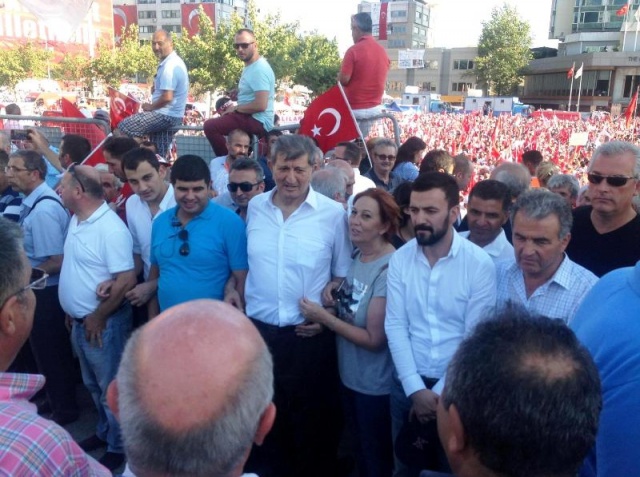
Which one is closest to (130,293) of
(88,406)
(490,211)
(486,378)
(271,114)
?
(88,406)

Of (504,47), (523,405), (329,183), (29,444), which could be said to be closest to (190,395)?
(29,444)

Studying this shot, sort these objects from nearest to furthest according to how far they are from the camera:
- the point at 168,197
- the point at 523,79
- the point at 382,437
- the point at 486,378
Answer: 1. the point at 486,378
2. the point at 382,437
3. the point at 168,197
4. the point at 523,79

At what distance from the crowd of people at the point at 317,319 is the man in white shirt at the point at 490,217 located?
1 centimetres

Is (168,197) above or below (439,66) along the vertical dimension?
below

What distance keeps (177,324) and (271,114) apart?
17.4ft

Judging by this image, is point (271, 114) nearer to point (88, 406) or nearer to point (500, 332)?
point (88, 406)

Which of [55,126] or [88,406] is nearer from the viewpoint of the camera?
[88,406]

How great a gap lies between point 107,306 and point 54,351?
0.97 meters

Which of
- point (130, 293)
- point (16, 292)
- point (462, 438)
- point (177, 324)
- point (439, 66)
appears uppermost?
point (439, 66)

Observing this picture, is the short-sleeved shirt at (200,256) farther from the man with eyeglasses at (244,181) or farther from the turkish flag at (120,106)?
the turkish flag at (120,106)

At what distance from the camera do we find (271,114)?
6227mm

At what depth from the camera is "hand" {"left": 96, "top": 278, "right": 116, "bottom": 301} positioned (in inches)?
138

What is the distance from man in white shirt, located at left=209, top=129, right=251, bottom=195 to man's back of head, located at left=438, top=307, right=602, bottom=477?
13.3 feet

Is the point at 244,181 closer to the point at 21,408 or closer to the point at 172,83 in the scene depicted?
the point at 21,408
